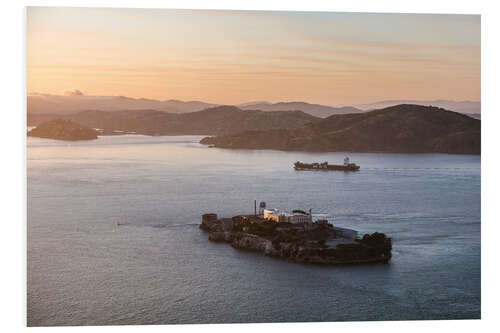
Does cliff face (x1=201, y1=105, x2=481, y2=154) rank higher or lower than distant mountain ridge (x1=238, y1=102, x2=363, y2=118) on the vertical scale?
lower

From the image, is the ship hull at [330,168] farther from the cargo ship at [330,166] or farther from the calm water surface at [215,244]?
the calm water surface at [215,244]

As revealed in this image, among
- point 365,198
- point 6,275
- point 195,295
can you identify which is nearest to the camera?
point 6,275

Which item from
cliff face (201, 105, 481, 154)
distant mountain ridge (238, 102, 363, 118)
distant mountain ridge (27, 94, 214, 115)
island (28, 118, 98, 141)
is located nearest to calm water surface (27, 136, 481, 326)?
island (28, 118, 98, 141)

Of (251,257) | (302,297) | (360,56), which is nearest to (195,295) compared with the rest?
(302,297)

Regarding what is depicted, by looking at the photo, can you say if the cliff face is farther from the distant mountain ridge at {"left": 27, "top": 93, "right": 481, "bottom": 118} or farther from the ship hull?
the distant mountain ridge at {"left": 27, "top": 93, "right": 481, "bottom": 118}

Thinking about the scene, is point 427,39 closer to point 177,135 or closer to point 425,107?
point 425,107
